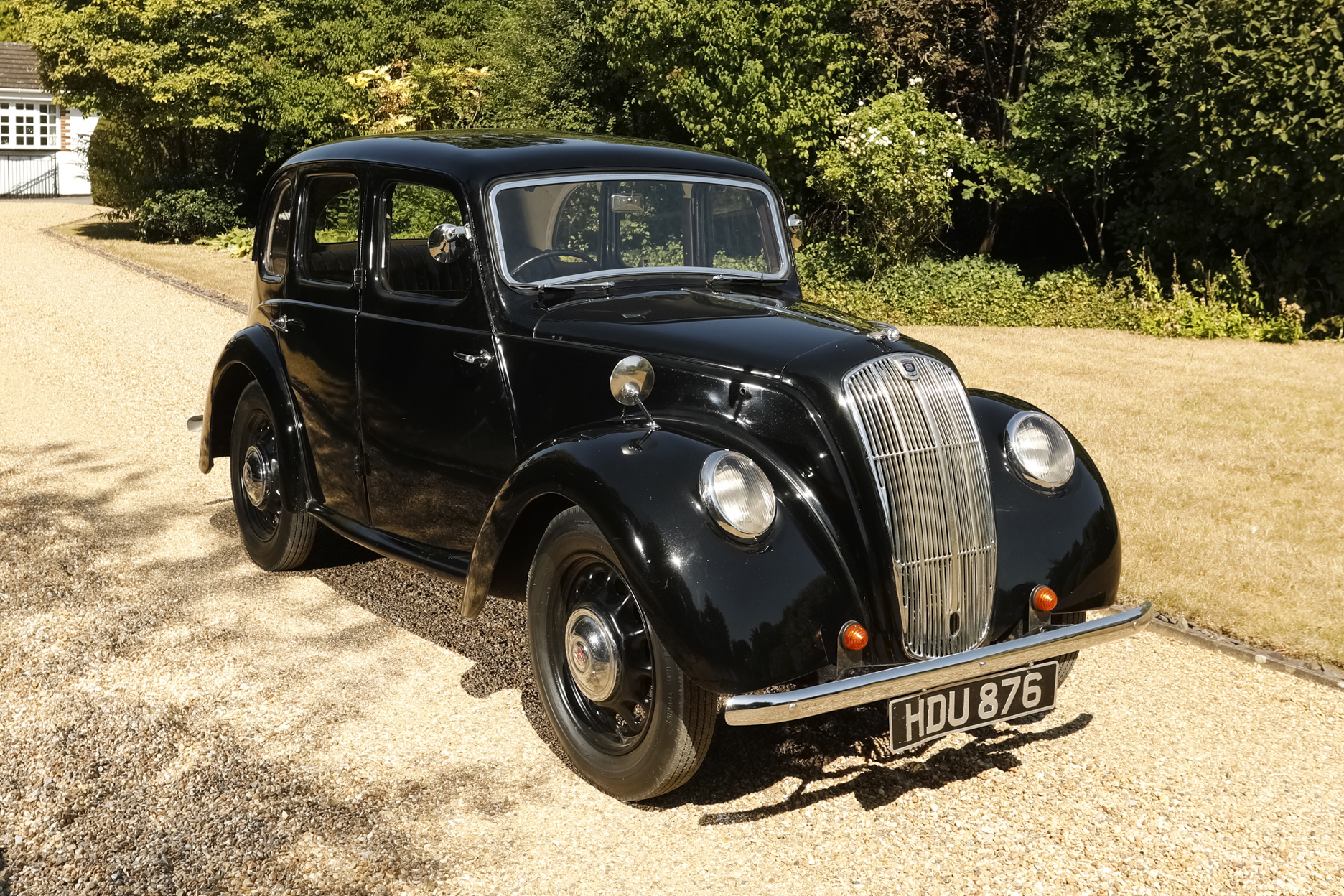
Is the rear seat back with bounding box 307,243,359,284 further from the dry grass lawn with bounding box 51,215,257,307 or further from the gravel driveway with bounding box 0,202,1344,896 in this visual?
the dry grass lawn with bounding box 51,215,257,307

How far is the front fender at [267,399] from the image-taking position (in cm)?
544

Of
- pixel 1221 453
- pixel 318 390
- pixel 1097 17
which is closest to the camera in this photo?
pixel 318 390

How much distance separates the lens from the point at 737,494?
11.6ft

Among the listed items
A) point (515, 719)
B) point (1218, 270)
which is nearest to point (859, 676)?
point (515, 719)

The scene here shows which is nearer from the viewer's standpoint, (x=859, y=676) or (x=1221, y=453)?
(x=859, y=676)

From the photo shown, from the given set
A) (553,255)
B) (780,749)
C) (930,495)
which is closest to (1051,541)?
(930,495)

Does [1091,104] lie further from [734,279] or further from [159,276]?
[159,276]

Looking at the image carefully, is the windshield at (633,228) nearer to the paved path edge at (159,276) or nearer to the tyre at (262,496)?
the tyre at (262,496)

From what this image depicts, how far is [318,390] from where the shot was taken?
5.26 metres

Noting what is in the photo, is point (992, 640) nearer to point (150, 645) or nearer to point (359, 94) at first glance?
point (150, 645)

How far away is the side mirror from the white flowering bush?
45.8ft

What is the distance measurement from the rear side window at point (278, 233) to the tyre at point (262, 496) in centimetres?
57

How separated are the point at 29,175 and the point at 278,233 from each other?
49.6m

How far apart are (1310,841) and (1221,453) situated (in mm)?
5481
